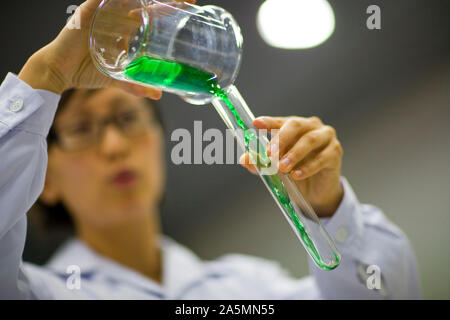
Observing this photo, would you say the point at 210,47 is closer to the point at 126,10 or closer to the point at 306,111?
the point at 126,10

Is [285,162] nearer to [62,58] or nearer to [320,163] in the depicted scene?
[320,163]

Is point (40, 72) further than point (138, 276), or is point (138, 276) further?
point (138, 276)

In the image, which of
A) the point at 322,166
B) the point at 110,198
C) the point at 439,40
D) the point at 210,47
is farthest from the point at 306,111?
the point at 210,47

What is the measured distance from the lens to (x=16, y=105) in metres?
0.58

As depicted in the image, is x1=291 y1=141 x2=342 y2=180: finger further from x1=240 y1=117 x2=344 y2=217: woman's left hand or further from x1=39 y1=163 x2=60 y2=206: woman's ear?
x1=39 y1=163 x2=60 y2=206: woman's ear

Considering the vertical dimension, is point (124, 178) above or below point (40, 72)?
below

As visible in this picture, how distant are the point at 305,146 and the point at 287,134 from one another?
31mm

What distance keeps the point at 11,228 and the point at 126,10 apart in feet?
1.14

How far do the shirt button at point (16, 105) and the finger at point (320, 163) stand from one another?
388 millimetres

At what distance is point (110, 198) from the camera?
1.09 metres

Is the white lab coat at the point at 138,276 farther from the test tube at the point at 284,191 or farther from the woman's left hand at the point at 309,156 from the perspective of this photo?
the test tube at the point at 284,191

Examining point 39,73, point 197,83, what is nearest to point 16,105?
point 39,73

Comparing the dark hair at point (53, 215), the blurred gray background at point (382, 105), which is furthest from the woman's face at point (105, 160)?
the blurred gray background at point (382, 105)

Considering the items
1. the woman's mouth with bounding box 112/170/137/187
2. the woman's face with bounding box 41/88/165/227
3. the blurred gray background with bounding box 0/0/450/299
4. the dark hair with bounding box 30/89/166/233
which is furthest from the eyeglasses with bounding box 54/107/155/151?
the blurred gray background with bounding box 0/0/450/299
